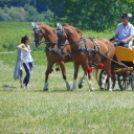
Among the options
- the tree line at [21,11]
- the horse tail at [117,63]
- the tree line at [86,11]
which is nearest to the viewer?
the horse tail at [117,63]

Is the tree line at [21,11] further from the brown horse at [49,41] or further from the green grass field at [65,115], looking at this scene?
the green grass field at [65,115]

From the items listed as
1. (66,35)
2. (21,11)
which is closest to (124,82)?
(66,35)

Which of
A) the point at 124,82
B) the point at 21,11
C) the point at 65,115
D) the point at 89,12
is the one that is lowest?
the point at 21,11

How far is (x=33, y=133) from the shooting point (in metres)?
6.52

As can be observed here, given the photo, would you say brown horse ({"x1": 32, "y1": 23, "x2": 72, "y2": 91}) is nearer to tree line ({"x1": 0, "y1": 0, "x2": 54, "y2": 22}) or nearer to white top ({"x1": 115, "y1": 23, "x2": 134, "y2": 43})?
white top ({"x1": 115, "y1": 23, "x2": 134, "y2": 43})

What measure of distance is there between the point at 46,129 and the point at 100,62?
685cm

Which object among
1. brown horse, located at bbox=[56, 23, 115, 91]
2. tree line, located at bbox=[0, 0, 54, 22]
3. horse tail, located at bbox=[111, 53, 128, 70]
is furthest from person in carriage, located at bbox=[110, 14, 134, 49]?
tree line, located at bbox=[0, 0, 54, 22]

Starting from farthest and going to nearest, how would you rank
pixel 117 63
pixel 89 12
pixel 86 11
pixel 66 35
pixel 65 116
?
pixel 89 12 < pixel 86 11 < pixel 117 63 < pixel 66 35 < pixel 65 116

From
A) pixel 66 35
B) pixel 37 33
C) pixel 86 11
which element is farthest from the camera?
pixel 86 11

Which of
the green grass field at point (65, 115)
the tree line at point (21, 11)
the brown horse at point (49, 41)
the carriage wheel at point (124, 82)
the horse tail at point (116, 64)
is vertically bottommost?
the tree line at point (21, 11)

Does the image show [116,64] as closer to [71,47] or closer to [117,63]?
[117,63]

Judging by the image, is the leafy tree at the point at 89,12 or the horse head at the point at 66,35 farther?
the leafy tree at the point at 89,12

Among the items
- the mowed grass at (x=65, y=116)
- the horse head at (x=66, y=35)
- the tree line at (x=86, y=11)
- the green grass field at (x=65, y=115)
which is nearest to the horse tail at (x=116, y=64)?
the horse head at (x=66, y=35)

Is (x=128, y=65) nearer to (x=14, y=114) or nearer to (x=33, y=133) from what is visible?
(x=14, y=114)
